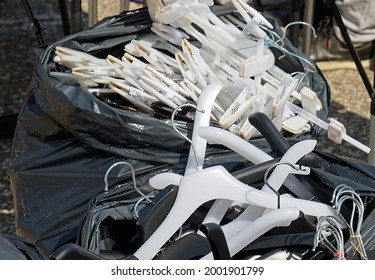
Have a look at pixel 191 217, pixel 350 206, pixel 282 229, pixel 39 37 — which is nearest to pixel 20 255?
pixel 191 217

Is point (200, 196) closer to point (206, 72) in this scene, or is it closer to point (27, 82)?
point (206, 72)

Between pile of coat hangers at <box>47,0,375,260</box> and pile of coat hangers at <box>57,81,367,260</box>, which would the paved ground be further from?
pile of coat hangers at <box>57,81,367,260</box>

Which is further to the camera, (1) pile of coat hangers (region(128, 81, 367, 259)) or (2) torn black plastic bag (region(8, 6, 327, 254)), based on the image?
(2) torn black plastic bag (region(8, 6, 327, 254))

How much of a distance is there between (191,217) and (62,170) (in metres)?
0.51

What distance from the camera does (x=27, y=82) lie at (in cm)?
355

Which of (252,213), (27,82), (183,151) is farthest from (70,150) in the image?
(27,82)

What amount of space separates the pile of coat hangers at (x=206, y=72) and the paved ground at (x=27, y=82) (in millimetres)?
809

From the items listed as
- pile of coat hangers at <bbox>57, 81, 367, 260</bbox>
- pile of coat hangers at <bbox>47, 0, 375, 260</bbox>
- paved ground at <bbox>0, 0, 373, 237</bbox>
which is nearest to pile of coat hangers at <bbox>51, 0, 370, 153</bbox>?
pile of coat hangers at <bbox>47, 0, 375, 260</bbox>

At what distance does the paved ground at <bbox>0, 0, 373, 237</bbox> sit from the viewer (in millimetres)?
2979

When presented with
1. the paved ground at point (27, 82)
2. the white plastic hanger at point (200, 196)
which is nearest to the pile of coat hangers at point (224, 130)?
the white plastic hanger at point (200, 196)

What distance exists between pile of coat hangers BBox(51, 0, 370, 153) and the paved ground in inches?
31.8

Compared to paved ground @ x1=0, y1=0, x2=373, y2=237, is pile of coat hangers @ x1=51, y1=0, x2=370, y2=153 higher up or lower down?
higher up

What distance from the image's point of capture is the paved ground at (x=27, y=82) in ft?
9.77

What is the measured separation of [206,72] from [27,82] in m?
1.78
